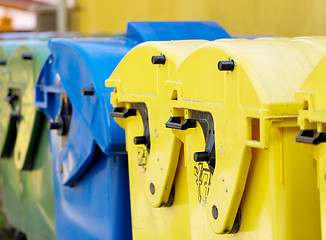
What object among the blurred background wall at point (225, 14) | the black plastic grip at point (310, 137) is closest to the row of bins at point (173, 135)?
the black plastic grip at point (310, 137)

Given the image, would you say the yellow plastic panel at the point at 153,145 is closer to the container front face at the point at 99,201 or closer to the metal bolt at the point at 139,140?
the metal bolt at the point at 139,140

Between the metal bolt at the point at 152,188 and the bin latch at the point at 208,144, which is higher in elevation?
the bin latch at the point at 208,144

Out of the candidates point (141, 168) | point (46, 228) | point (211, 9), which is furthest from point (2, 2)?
point (141, 168)

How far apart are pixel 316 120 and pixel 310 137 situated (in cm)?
7

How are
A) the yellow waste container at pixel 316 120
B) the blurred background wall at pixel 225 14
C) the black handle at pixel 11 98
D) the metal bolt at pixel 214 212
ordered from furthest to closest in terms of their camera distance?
the blurred background wall at pixel 225 14
the black handle at pixel 11 98
the metal bolt at pixel 214 212
the yellow waste container at pixel 316 120

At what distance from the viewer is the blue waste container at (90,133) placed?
12.0 feet

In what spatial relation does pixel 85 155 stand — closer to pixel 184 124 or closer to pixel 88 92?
pixel 88 92

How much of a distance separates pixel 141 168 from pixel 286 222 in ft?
3.67

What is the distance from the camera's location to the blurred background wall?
593 cm

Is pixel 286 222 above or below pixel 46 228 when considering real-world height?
above

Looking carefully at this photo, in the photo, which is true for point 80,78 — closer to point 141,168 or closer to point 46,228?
point 141,168

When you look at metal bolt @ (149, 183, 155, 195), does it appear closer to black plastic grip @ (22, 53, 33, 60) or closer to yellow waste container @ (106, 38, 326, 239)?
yellow waste container @ (106, 38, 326, 239)

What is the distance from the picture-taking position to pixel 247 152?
2445 mm

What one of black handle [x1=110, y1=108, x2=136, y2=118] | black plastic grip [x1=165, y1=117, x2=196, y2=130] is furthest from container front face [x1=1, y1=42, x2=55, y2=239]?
black plastic grip [x1=165, y1=117, x2=196, y2=130]
